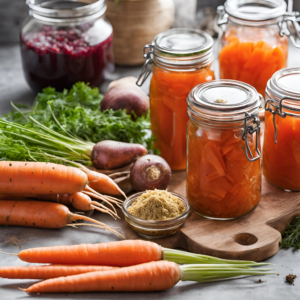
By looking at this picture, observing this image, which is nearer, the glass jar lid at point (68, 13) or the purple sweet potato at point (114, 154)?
the purple sweet potato at point (114, 154)

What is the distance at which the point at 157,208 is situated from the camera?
5.15ft

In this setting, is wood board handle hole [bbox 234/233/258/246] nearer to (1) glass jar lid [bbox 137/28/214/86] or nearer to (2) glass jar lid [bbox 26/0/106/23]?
(1) glass jar lid [bbox 137/28/214/86]

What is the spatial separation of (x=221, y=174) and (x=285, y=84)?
41 cm

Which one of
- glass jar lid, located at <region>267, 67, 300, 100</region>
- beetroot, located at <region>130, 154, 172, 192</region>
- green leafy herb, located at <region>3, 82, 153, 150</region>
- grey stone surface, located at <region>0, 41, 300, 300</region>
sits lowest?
grey stone surface, located at <region>0, 41, 300, 300</region>

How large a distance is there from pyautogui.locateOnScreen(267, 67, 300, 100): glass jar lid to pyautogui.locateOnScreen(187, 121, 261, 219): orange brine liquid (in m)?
0.17

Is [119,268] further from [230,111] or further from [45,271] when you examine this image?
[230,111]

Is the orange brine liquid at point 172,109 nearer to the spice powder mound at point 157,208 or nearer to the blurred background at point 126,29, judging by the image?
the spice powder mound at point 157,208

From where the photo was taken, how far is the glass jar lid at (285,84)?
5.22 feet

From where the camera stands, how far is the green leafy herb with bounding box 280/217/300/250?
157 centimetres

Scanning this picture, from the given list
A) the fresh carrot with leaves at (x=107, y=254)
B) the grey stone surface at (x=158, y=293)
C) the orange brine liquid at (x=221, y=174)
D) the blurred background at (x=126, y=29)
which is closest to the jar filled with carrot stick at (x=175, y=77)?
the orange brine liquid at (x=221, y=174)

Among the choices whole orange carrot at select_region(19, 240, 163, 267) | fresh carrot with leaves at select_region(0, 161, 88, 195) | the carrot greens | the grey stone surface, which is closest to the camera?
the grey stone surface

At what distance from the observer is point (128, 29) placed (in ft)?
9.04

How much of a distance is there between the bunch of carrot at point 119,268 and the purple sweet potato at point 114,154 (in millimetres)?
448

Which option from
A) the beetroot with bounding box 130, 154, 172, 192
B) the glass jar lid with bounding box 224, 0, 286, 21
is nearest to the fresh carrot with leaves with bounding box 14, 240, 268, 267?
the beetroot with bounding box 130, 154, 172, 192
